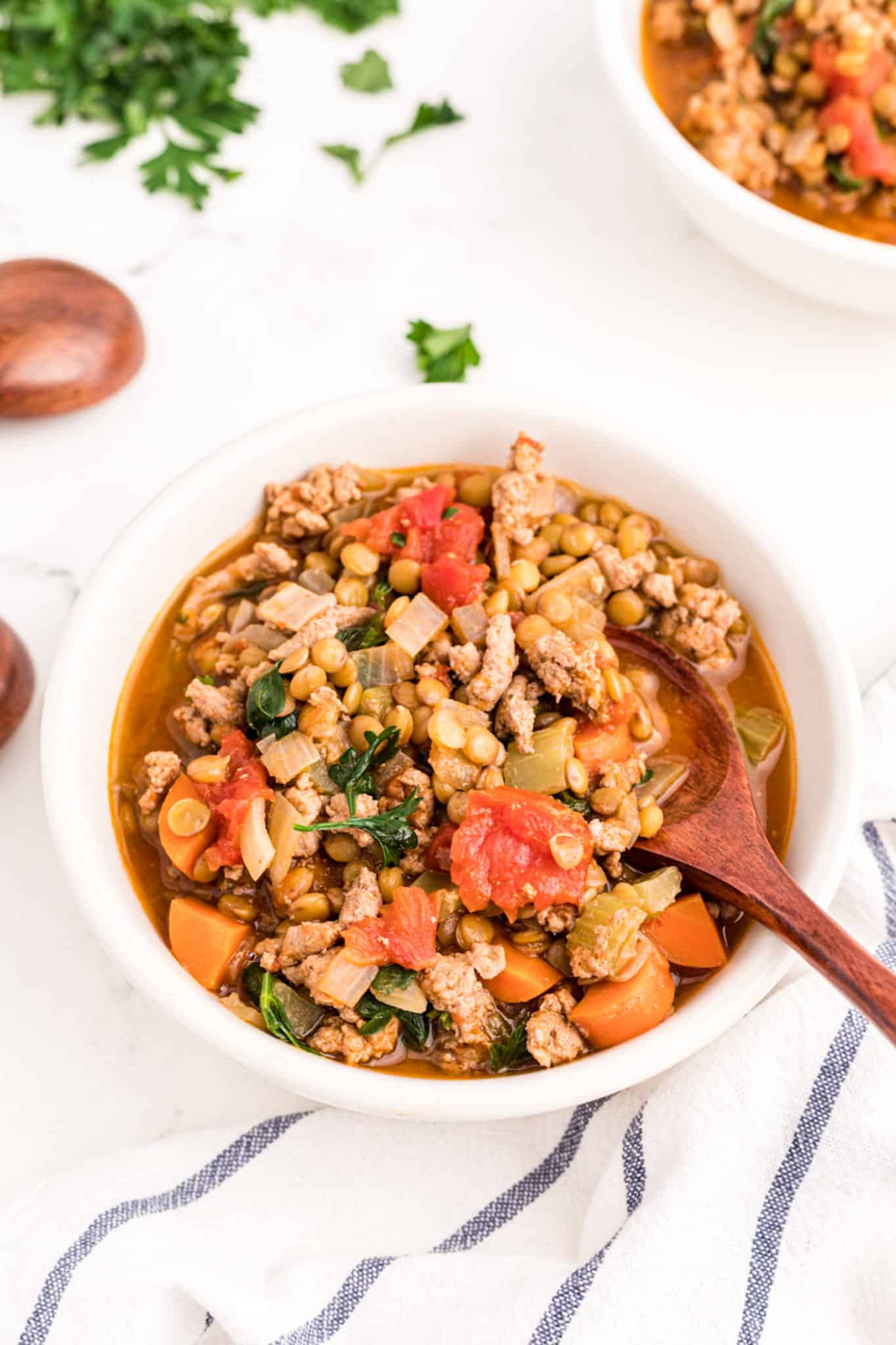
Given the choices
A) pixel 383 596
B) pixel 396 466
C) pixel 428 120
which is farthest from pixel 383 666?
pixel 428 120

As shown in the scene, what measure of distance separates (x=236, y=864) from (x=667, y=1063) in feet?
3.90

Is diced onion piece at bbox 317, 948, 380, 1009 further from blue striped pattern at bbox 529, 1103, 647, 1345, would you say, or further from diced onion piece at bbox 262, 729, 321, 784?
blue striped pattern at bbox 529, 1103, 647, 1345

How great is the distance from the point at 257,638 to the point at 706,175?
202cm

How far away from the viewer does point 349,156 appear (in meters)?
5.02

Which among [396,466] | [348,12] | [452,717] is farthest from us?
Answer: [348,12]

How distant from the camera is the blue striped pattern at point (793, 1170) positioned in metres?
3.46

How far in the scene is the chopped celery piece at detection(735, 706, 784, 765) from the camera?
12.4ft

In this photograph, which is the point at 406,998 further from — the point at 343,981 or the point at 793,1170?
the point at 793,1170

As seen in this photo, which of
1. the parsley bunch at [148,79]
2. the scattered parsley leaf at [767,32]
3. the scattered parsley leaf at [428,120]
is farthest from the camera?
the scattered parsley leaf at [428,120]

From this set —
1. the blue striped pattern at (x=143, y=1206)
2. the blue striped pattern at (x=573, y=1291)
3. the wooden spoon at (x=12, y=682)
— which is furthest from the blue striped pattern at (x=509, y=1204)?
the wooden spoon at (x=12, y=682)

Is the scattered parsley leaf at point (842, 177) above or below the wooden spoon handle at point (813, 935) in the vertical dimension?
above

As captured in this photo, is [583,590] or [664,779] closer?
[664,779]

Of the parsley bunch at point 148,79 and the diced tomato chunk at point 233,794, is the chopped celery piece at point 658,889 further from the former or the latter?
the parsley bunch at point 148,79

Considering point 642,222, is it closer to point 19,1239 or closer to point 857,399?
point 857,399
